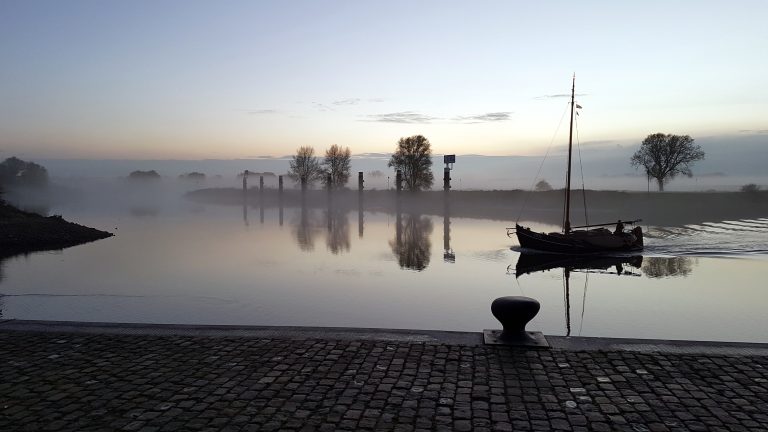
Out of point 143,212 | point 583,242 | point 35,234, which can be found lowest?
point 143,212

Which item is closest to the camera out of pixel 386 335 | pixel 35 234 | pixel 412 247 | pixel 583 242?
pixel 386 335

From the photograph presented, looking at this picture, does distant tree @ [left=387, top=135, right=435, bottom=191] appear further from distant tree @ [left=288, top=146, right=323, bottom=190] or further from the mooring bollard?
the mooring bollard

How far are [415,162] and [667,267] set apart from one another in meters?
70.6

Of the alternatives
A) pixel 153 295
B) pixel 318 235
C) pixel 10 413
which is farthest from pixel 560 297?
pixel 318 235

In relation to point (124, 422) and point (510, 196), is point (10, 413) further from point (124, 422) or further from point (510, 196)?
point (510, 196)

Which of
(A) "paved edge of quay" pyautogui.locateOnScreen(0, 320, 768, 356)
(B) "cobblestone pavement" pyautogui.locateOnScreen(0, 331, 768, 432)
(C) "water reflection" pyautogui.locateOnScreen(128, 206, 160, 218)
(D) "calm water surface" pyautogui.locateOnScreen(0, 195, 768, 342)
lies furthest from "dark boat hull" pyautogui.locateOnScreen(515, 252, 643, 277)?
(C) "water reflection" pyautogui.locateOnScreen(128, 206, 160, 218)

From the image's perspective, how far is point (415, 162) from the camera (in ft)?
306

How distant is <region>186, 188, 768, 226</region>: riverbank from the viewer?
6269 centimetres

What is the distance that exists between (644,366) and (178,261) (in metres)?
22.2

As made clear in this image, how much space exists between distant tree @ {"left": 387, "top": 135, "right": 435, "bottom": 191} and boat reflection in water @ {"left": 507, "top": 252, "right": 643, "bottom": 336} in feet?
211

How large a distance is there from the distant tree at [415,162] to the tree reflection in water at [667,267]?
66060 mm

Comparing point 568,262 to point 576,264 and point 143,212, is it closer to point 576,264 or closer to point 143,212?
point 576,264

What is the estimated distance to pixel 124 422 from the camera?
19.8 ft

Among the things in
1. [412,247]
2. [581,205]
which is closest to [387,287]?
[412,247]
